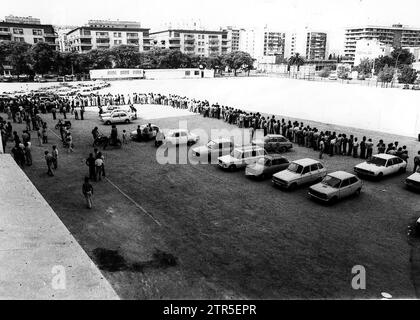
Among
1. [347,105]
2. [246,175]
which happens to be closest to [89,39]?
[347,105]

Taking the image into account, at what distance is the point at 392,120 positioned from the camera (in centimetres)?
3466

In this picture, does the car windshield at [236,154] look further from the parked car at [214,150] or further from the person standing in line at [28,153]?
the person standing in line at [28,153]

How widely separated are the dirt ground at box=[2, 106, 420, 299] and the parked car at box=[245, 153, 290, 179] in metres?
0.47

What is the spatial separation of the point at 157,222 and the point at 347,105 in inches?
1368

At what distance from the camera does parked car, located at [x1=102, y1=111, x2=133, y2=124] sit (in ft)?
107

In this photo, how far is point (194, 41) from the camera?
14050 cm

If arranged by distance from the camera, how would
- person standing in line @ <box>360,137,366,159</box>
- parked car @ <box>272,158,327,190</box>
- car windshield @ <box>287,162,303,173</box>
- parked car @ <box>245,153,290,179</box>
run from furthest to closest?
person standing in line @ <box>360,137,366,159</box>
parked car @ <box>245,153,290,179</box>
car windshield @ <box>287,162,303,173</box>
parked car @ <box>272,158,327,190</box>

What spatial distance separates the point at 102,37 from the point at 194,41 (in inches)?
1503

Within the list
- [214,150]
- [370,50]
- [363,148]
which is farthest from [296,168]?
[370,50]

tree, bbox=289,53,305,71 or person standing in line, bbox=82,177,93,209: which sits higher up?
tree, bbox=289,53,305,71

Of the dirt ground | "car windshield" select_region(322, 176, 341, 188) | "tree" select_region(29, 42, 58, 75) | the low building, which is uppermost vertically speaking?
the low building

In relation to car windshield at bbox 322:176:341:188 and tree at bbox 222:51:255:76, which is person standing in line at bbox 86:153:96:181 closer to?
car windshield at bbox 322:176:341:188

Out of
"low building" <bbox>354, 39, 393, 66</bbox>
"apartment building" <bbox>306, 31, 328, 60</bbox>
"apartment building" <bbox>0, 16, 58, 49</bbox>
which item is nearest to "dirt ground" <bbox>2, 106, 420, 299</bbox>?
"apartment building" <bbox>0, 16, 58, 49</bbox>

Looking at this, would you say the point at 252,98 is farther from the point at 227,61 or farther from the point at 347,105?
the point at 227,61
